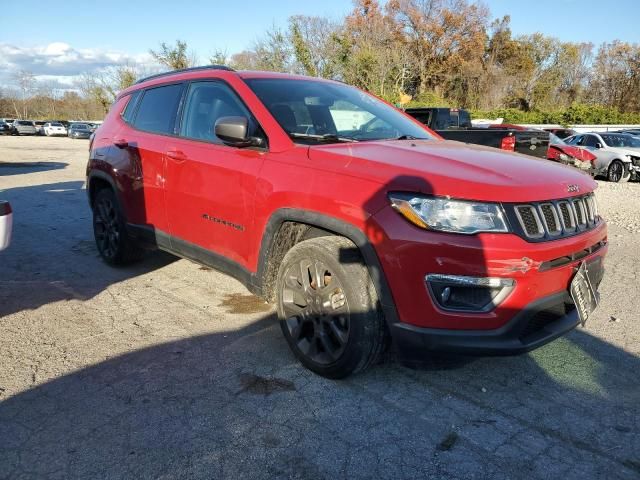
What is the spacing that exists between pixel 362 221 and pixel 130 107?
3.36 meters

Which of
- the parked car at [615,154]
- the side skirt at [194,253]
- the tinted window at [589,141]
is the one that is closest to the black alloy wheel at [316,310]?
the side skirt at [194,253]

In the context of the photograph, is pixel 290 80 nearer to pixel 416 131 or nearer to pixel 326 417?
pixel 416 131

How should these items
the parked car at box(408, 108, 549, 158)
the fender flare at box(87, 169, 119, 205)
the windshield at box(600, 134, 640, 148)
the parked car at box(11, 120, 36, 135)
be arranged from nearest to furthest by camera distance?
the fender flare at box(87, 169, 119, 205) → the parked car at box(408, 108, 549, 158) → the windshield at box(600, 134, 640, 148) → the parked car at box(11, 120, 36, 135)

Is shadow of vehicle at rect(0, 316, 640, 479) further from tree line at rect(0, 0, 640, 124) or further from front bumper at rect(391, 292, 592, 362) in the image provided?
tree line at rect(0, 0, 640, 124)

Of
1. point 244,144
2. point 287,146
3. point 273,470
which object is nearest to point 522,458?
point 273,470

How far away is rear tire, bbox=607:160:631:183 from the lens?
15297 mm

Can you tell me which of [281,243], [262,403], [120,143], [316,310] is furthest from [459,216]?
[120,143]

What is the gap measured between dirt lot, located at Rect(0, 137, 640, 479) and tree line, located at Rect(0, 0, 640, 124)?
26.8 meters

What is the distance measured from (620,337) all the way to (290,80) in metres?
3.14

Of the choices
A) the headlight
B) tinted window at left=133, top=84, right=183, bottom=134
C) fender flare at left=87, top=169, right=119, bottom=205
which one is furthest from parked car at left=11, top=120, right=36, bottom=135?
the headlight

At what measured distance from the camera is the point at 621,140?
16.3 meters

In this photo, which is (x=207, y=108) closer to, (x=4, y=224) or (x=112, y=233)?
(x=4, y=224)

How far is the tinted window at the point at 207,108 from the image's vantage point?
3.61 meters

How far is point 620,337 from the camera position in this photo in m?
3.73
